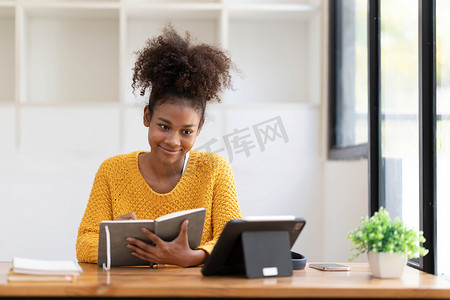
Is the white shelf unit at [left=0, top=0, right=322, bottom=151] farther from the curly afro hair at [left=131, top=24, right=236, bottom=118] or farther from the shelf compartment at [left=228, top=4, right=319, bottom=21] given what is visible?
the curly afro hair at [left=131, top=24, right=236, bottom=118]

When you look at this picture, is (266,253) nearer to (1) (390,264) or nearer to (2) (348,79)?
(1) (390,264)

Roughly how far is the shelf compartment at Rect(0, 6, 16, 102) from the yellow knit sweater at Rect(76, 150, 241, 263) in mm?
1747

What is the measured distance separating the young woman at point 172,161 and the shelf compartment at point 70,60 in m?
1.60

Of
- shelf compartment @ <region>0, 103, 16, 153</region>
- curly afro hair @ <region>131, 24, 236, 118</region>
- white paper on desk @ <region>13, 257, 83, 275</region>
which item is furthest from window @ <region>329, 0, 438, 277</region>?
shelf compartment @ <region>0, 103, 16, 153</region>

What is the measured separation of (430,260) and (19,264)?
1413 millimetres

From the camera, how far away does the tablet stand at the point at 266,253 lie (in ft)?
5.44

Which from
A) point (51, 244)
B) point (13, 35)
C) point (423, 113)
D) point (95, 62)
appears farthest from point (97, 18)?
point (423, 113)

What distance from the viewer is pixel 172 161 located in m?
2.22

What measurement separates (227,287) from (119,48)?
2.40 m

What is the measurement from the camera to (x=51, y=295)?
1.47 meters

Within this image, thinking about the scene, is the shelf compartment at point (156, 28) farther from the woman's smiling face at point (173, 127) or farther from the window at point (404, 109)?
the woman's smiling face at point (173, 127)

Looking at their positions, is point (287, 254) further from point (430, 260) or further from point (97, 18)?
point (97, 18)

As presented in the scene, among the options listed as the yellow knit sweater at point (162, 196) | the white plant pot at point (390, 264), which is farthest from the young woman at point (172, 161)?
the white plant pot at point (390, 264)

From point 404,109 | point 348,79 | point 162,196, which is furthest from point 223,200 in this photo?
point 348,79
